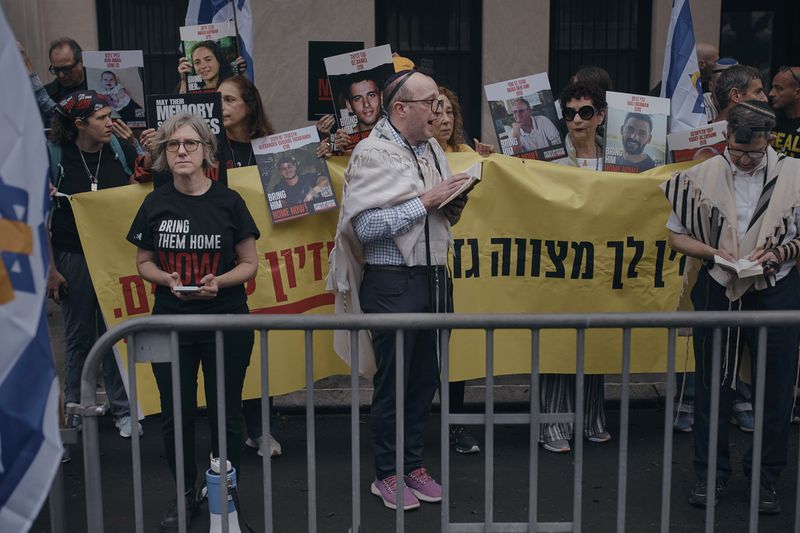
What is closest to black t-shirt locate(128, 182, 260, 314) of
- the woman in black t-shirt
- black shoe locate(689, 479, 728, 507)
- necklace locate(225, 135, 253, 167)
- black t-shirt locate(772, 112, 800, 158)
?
the woman in black t-shirt

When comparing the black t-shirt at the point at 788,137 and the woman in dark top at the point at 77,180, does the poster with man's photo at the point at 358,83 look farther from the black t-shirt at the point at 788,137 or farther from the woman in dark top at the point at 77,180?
the black t-shirt at the point at 788,137

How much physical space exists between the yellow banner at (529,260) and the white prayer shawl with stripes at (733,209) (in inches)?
33.6

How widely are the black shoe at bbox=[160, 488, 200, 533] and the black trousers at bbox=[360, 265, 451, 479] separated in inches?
35.8

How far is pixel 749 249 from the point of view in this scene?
16.4 feet

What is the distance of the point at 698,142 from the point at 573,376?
1.53 metres

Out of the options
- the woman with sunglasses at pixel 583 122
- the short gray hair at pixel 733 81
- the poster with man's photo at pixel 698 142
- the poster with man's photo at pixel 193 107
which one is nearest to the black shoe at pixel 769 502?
the poster with man's photo at pixel 698 142

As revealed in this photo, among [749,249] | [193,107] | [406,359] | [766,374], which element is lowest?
[766,374]

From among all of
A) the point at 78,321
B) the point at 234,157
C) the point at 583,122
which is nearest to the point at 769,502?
the point at 583,122

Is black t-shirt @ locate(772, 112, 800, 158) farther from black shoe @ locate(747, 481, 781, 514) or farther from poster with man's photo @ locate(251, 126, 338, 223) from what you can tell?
poster with man's photo @ locate(251, 126, 338, 223)

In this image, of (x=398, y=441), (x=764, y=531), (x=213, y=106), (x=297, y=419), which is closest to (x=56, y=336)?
(x=297, y=419)

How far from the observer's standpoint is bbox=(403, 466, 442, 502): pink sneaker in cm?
519

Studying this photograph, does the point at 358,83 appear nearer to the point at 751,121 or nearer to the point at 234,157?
the point at 234,157

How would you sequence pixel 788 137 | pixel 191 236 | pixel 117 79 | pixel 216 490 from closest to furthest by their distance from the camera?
pixel 216 490, pixel 191 236, pixel 117 79, pixel 788 137

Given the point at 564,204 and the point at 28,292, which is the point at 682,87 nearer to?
the point at 564,204
